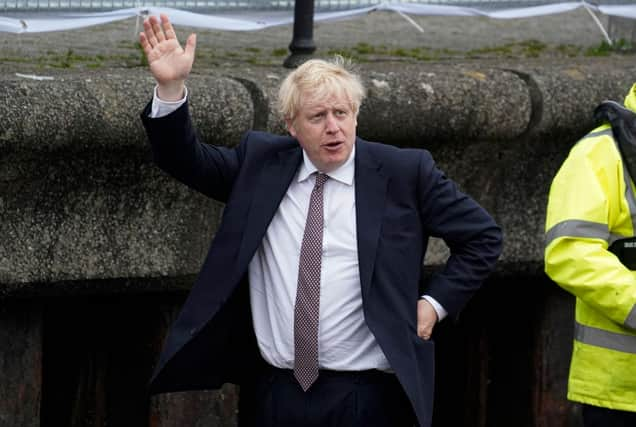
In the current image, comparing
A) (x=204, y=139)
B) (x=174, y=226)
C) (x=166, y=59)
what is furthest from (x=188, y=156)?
(x=174, y=226)

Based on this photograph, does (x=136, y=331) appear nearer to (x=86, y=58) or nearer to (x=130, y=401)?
(x=130, y=401)

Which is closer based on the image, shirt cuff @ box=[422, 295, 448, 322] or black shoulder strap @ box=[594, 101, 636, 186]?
shirt cuff @ box=[422, 295, 448, 322]

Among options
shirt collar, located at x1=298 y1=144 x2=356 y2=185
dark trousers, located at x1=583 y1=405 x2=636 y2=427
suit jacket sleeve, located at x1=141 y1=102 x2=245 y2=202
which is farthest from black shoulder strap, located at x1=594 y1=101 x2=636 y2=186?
suit jacket sleeve, located at x1=141 y1=102 x2=245 y2=202

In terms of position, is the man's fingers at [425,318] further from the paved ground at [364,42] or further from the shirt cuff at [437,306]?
the paved ground at [364,42]

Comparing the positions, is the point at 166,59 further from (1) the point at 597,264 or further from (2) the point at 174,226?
(1) the point at 597,264

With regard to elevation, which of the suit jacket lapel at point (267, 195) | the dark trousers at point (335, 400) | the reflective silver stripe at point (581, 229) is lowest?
the dark trousers at point (335, 400)

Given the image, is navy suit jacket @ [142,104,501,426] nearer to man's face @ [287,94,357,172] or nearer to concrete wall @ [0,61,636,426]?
man's face @ [287,94,357,172]

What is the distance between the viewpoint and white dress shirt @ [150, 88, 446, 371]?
4.57 metres

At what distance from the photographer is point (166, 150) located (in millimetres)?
4555

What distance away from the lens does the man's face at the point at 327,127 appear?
14.9 ft

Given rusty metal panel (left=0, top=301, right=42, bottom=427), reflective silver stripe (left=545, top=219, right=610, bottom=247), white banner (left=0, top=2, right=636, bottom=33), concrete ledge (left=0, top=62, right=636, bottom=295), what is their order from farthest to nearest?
white banner (left=0, top=2, right=636, bottom=33)
rusty metal panel (left=0, top=301, right=42, bottom=427)
concrete ledge (left=0, top=62, right=636, bottom=295)
reflective silver stripe (left=545, top=219, right=610, bottom=247)

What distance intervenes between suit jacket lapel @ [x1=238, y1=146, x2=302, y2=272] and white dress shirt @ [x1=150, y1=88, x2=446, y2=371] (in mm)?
31

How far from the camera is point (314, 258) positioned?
4.55 metres

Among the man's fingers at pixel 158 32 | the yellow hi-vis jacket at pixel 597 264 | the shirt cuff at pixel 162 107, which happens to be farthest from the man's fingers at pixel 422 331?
the man's fingers at pixel 158 32
